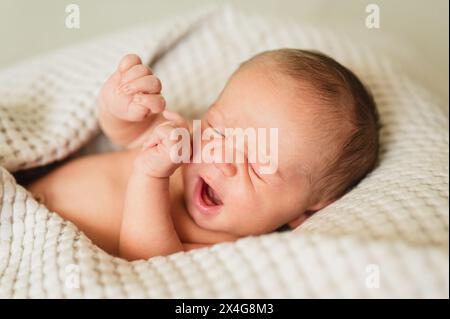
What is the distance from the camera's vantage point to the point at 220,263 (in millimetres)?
691

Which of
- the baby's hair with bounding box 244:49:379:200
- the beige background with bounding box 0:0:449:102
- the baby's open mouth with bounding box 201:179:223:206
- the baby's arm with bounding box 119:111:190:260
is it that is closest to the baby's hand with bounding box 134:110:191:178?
the baby's arm with bounding box 119:111:190:260

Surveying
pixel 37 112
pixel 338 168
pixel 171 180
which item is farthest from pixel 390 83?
pixel 37 112

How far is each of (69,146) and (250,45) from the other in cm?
47

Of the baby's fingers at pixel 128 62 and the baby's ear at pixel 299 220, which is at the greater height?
the baby's fingers at pixel 128 62

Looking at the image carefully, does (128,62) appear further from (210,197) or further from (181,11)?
(181,11)

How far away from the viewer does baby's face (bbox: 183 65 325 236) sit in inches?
33.9

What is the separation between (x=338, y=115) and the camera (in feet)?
2.86

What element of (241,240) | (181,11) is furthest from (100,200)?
(181,11)

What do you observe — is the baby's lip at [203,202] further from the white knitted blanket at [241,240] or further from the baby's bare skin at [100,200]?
the white knitted blanket at [241,240]

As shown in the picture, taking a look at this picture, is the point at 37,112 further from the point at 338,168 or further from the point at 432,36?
the point at 432,36

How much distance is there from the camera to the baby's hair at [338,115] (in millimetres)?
869

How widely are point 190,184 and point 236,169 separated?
0.10 meters

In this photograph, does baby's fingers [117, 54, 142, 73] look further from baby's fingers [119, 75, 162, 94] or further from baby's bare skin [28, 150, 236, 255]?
baby's bare skin [28, 150, 236, 255]

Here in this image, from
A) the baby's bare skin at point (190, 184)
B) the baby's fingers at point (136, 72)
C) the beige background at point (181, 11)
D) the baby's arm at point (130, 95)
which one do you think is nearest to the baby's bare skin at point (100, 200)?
the baby's bare skin at point (190, 184)
